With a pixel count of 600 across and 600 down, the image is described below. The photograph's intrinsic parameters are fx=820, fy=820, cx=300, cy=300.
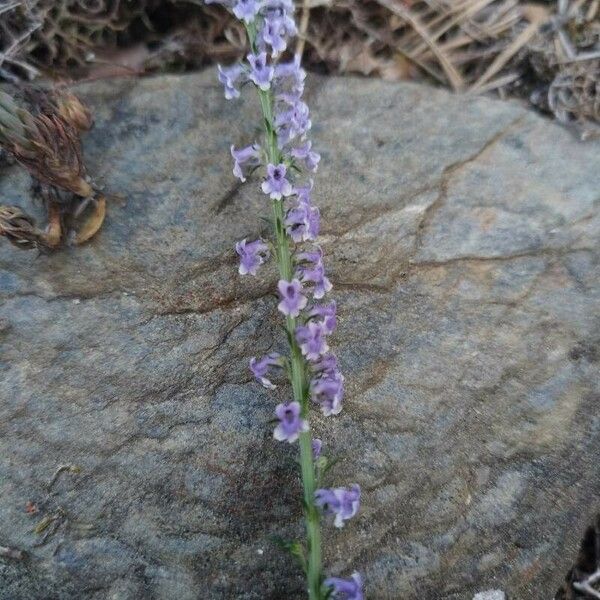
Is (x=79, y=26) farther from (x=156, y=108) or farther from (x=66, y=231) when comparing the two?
(x=66, y=231)

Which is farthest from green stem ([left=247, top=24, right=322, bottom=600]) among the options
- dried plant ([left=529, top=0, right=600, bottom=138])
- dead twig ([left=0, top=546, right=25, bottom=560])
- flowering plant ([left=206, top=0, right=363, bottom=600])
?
dried plant ([left=529, top=0, right=600, bottom=138])

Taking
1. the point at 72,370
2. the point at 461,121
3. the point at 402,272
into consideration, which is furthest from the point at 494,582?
the point at 461,121

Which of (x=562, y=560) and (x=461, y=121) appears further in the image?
(x=461, y=121)

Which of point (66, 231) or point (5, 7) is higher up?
point (5, 7)

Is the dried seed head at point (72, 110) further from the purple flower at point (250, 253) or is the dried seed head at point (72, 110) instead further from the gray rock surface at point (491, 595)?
the gray rock surface at point (491, 595)

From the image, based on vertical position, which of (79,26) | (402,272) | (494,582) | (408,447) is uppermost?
(79,26)

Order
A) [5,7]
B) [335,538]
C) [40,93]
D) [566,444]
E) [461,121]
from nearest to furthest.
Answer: [335,538] < [566,444] < [40,93] < [5,7] < [461,121]

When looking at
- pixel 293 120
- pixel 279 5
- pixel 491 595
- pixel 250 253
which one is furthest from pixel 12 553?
pixel 279 5

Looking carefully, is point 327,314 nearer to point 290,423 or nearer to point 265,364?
point 265,364
